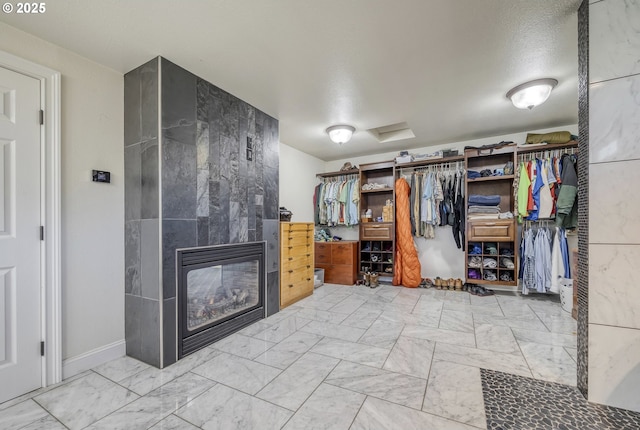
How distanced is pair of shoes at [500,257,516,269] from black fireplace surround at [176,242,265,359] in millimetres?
3458

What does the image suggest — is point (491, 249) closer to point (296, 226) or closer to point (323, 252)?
point (323, 252)

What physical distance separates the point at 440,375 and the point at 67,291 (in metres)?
2.75

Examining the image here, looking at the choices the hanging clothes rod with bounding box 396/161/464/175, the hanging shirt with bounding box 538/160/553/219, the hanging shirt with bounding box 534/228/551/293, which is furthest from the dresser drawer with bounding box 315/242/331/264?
the hanging shirt with bounding box 538/160/553/219

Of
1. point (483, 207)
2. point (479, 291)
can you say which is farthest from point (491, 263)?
point (483, 207)

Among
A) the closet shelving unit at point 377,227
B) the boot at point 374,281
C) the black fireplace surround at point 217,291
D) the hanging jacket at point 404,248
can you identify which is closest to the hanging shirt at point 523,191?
the hanging jacket at point 404,248

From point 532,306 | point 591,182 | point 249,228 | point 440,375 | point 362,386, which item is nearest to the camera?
point 591,182

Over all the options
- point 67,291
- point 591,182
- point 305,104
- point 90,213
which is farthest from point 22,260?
point 591,182

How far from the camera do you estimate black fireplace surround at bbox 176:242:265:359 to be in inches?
84.9

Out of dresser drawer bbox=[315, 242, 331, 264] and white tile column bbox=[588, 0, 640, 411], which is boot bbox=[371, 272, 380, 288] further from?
white tile column bbox=[588, 0, 640, 411]

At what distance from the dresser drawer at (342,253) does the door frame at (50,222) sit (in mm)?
3554

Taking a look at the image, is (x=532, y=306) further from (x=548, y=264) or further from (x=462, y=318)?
(x=462, y=318)

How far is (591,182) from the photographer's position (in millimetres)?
1506

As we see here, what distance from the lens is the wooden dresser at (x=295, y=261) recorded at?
334 centimetres

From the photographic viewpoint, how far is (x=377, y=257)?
468 centimetres
